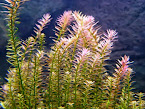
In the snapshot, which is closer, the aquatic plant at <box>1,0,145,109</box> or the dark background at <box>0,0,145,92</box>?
the aquatic plant at <box>1,0,145,109</box>

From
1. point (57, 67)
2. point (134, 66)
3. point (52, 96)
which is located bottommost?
point (52, 96)

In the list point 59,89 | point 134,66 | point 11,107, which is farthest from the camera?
point 134,66

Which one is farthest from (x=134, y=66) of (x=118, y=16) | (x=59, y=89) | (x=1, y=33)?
(x=1, y=33)

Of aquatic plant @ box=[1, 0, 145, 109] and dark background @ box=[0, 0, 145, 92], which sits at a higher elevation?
dark background @ box=[0, 0, 145, 92]

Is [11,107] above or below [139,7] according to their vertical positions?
below

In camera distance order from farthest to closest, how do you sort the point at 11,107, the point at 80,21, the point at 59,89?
the point at 59,89 < the point at 11,107 < the point at 80,21

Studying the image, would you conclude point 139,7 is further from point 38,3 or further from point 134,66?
point 38,3

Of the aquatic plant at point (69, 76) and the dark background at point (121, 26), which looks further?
the dark background at point (121, 26)

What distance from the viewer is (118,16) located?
A: 248cm

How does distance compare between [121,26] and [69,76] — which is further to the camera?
[121,26]

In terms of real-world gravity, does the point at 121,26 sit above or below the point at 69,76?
above

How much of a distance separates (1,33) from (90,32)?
1.56 meters

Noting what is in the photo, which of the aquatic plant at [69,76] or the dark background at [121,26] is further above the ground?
the dark background at [121,26]

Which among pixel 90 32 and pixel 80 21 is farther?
pixel 90 32
